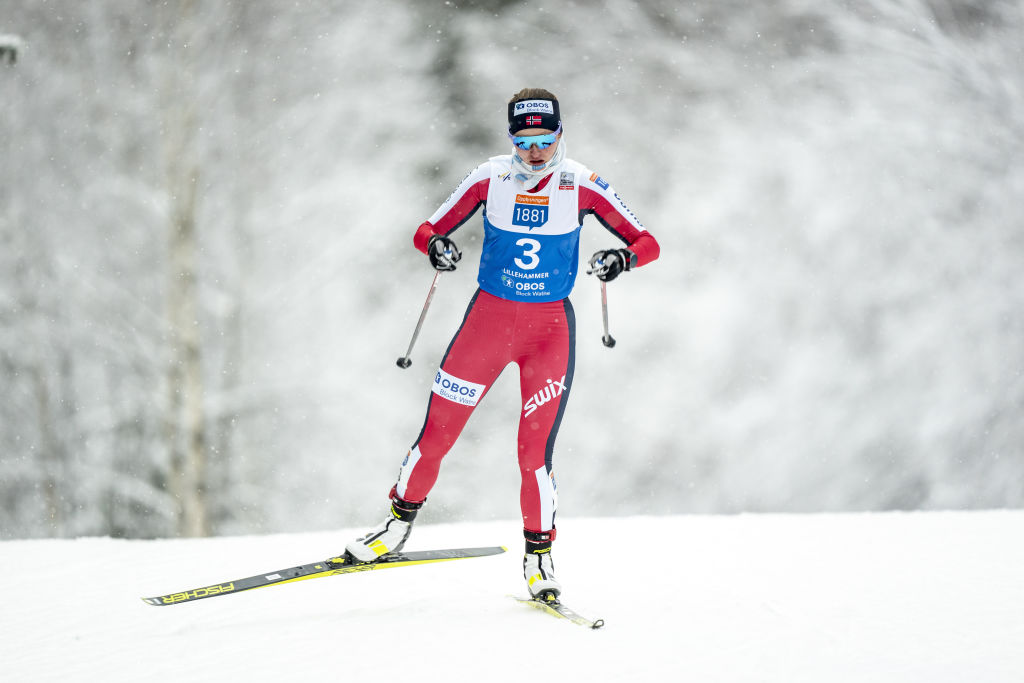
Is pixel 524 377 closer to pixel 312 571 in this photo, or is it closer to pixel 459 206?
pixel 459 206

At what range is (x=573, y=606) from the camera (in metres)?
3.33

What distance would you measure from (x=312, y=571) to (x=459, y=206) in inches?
61.2

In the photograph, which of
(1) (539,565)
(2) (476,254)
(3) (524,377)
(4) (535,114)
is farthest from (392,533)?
(2) (476,254)

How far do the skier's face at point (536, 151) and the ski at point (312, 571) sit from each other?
163cm

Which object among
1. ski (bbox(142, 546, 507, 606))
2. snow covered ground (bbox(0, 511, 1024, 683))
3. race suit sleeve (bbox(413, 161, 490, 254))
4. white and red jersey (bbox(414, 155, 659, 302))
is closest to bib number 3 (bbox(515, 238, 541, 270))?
white and red jersey (bbox(414, 155, 659, 302))

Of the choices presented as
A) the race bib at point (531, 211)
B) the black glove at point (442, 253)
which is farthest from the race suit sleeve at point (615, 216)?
the black glove at point (442, 253)

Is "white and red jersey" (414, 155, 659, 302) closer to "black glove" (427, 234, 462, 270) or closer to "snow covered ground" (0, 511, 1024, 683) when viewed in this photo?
"black glove" (427, 234, 462, 270)

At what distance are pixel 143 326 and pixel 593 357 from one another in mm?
2933

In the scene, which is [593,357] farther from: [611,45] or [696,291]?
[611,45]

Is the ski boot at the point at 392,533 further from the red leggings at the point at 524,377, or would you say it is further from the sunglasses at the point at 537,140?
the sunglasses at the point at 537,140

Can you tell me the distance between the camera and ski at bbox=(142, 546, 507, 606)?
3053mm

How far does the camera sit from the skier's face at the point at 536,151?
10.1ft

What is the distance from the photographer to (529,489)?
3.24 m

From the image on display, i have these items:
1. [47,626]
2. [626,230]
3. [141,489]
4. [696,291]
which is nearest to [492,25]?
[696,291]
